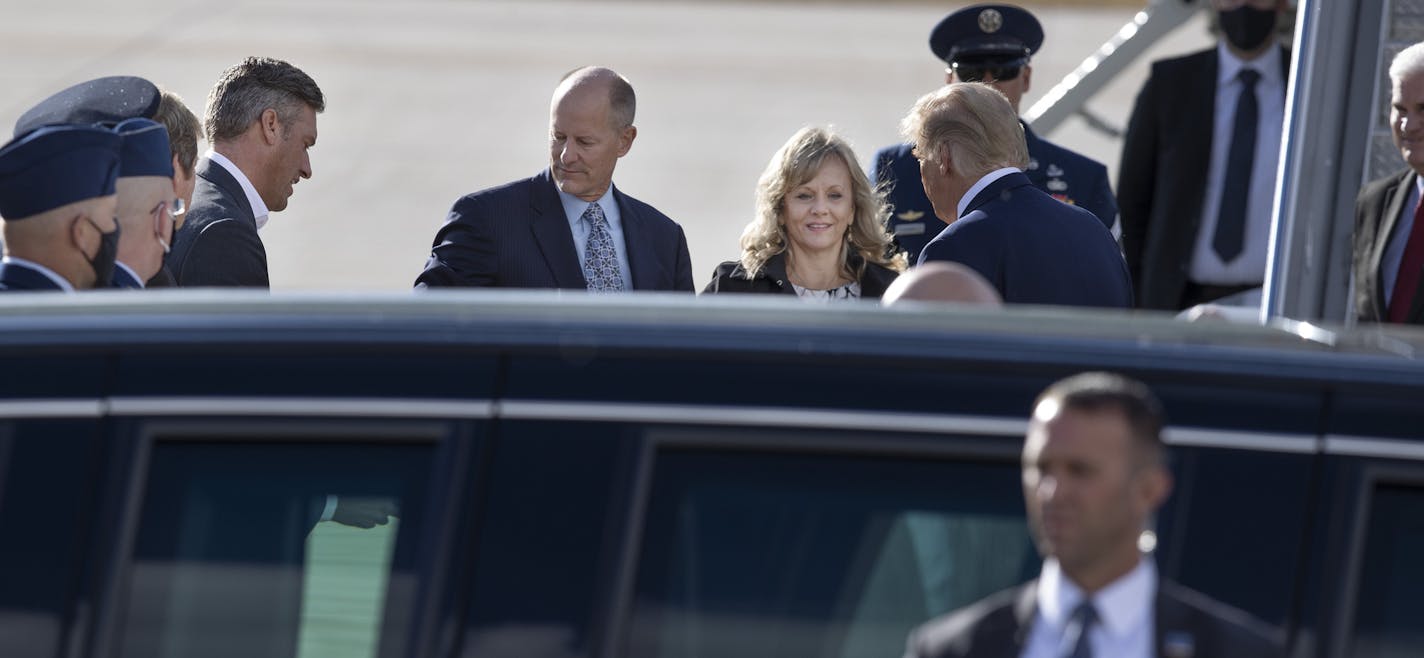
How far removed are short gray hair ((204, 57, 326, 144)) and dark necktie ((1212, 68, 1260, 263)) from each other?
3594 mm

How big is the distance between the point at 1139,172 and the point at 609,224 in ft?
9.31

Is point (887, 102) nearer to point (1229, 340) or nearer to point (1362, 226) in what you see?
point (1362, 226)

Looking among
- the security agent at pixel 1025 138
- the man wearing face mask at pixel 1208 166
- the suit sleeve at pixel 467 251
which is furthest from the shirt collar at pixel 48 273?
the man wearing face mask at pixel 1208 166

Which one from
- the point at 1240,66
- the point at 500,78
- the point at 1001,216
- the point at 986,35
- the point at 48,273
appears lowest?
the point at 48,273

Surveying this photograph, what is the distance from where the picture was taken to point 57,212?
3.41 meters

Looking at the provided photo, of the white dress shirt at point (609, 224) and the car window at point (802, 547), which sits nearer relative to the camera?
the car window at point (802, 547)

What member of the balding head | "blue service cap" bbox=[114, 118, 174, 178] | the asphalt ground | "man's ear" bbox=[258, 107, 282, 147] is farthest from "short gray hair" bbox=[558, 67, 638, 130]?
the asphalt ground

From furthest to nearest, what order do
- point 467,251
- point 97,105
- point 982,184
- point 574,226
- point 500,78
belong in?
point 500,78 → point 574,226 → point 467,251 → point 982,184 → point 97,105

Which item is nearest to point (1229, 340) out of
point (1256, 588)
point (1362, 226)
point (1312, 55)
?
point (1256, 588)

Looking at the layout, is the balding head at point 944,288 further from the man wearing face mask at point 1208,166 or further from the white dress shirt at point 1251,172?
the white dress shirt at point 1251,172

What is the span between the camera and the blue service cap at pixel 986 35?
20.2 feet

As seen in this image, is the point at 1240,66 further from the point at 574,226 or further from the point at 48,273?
the point at 48,273

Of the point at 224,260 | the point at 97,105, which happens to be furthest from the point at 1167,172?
the point at 97,105

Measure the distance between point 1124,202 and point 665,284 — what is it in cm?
274
